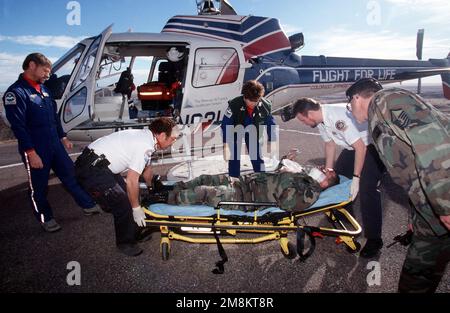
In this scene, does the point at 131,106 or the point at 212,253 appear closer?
the point at 212,253

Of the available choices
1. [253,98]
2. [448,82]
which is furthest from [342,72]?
[448,82]

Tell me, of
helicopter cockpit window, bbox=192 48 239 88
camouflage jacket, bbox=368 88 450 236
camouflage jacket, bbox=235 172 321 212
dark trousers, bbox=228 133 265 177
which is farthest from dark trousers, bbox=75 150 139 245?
helicopter cockpit window, bbox=192 48 239 88

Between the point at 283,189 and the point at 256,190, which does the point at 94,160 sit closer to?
the point at 256,190

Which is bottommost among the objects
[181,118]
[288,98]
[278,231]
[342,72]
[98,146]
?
[278,231]

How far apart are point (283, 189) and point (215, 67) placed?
3349 mm

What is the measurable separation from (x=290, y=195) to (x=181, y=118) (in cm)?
312

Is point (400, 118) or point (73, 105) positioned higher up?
point (73, 105)

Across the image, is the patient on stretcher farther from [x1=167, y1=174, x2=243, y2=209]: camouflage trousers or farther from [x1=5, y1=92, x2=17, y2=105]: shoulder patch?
[x1=5, y1=92, x2=17, y2=105]: shoulder patch

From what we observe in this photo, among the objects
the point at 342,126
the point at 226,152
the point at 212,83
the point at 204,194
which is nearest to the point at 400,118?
the point at 342,126

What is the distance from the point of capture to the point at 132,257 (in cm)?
313

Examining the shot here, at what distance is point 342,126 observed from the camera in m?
3.05
